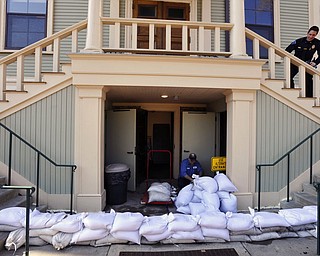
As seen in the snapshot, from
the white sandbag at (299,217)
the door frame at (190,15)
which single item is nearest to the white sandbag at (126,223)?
the white sandbag at (299,217)

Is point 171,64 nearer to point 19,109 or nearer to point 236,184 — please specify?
point 236,184

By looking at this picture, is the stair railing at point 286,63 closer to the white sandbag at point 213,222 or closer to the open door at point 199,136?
the open door at point 199,136

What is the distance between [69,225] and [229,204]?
2785 millimetres

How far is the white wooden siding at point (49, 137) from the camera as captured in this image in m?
5.04

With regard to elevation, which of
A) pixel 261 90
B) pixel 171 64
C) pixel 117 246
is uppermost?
pixel 171 64

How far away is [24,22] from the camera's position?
7.44 metres

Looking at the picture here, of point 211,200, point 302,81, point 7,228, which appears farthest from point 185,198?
point 302,81

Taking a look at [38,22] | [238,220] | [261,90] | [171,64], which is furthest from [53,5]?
[238,220]

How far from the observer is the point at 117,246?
12.4ft

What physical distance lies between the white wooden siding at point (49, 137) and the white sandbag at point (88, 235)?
5.07 ft

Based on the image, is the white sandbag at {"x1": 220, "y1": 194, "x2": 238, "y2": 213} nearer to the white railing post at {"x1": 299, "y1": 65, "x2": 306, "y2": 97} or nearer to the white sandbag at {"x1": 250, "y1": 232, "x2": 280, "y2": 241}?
the white sandbag at {"x1": 250, "y1": 232, "x2": 280, "y2": 241}

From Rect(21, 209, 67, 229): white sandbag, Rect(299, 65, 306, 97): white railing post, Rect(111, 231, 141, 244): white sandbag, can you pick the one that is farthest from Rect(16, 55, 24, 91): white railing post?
Rect(299, 65, 306, 97): white railing post

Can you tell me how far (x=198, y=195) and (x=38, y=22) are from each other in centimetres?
642

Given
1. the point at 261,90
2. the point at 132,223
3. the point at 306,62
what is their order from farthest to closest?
1. the point at 306,62
2. the point at 261,90
3. the point at 132,223
